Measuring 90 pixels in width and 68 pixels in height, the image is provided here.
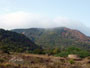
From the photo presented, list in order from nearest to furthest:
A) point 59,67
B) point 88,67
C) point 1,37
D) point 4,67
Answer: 1. point 4,67
2. point 59,67
3. point 88,67
4. point 1,37

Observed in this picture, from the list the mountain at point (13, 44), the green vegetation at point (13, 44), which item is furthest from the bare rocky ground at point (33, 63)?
the mountain at point (13, 44)

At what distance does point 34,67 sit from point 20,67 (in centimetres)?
108

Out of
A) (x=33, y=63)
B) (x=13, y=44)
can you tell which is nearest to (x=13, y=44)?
(x=13, y=44)

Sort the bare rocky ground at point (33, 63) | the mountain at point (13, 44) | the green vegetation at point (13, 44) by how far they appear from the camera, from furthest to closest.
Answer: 1. the mountain at point (13, 44)
2. the green vegetation at point (13, 44)
3. the bare rocky ground at point (33, 63)

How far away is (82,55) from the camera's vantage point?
51.4 m

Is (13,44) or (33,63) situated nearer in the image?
(33,63)

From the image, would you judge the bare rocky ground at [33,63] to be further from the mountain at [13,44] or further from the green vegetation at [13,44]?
the mountain at [13,44]

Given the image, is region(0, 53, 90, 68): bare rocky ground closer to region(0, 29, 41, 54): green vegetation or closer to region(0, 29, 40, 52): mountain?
region(0, 29, 41, 54): green vegetation

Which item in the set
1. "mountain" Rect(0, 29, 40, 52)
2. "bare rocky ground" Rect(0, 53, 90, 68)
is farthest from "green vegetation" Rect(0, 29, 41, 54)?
"bare rocky ground" Rect(0, 53, 90, 68)

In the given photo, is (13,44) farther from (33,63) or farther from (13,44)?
(33,63)

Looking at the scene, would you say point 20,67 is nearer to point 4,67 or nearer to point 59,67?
point 4,67

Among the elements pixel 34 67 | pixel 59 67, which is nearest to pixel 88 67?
pixel 59 67

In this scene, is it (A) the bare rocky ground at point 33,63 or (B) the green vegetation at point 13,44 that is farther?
(B) the green vegetation at point 13,44

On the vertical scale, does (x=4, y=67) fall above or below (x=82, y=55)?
above
